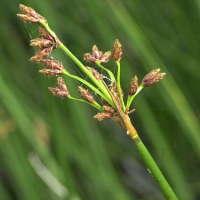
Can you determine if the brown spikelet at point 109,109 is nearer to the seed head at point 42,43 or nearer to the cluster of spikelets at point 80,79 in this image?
the cluster of spikelets at point 80,79

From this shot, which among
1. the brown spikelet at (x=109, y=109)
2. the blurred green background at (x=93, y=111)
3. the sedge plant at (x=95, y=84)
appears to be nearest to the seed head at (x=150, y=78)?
the sedge plant at (x=95, y=84)

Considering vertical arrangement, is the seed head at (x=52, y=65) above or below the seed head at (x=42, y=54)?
below

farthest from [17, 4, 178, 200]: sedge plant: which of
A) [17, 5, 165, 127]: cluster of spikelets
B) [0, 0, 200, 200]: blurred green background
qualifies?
[0, 0, 200, 200]: blurred green background

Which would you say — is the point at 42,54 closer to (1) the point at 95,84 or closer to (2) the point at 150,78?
(1) the point at 95,84

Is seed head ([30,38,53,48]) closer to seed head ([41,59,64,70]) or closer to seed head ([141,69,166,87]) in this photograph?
seed head ([41,59,64,70])

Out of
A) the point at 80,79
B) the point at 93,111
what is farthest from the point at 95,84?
the point at 93,111

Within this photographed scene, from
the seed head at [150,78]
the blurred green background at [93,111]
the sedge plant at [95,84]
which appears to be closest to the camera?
the sedge plant at [95,84]

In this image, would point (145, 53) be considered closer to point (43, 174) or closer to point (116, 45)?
point (116, 45)

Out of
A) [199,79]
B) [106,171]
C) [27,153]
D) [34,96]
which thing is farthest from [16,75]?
[199,79]

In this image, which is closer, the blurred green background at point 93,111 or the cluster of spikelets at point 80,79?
the cluster of spikelets at point 80,79
